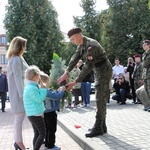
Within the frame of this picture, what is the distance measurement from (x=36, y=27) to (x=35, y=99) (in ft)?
73.0

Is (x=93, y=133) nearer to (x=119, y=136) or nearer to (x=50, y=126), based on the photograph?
(x=119, y=136)

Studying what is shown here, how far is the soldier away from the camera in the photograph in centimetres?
534

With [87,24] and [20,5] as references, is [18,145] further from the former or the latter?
[87,24]

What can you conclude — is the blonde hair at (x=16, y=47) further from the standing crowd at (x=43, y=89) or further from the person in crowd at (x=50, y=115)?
the person in crowd at (x=50, y=115)

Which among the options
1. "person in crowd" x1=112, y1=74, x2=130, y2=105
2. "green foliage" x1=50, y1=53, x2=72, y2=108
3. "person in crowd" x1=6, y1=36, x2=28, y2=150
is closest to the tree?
"person in crowd" x1=112, y1=74, x2=130, y2=105

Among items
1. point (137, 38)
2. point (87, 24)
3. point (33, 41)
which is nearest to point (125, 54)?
point (137, 38)

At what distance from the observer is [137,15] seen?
33.1 meters

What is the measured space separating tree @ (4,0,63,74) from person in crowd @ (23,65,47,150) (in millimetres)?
20267

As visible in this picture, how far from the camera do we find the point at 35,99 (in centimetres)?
453

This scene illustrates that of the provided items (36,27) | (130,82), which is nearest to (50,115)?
(130,82)

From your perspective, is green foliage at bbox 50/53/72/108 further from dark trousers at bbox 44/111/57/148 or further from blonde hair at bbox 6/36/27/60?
blonde hair at bbox 6/36/27/60

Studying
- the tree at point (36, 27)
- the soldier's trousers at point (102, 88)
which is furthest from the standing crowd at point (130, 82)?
the tree at point (36, 27)

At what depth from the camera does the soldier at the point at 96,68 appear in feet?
17.5

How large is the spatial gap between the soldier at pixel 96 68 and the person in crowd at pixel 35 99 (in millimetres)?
765
